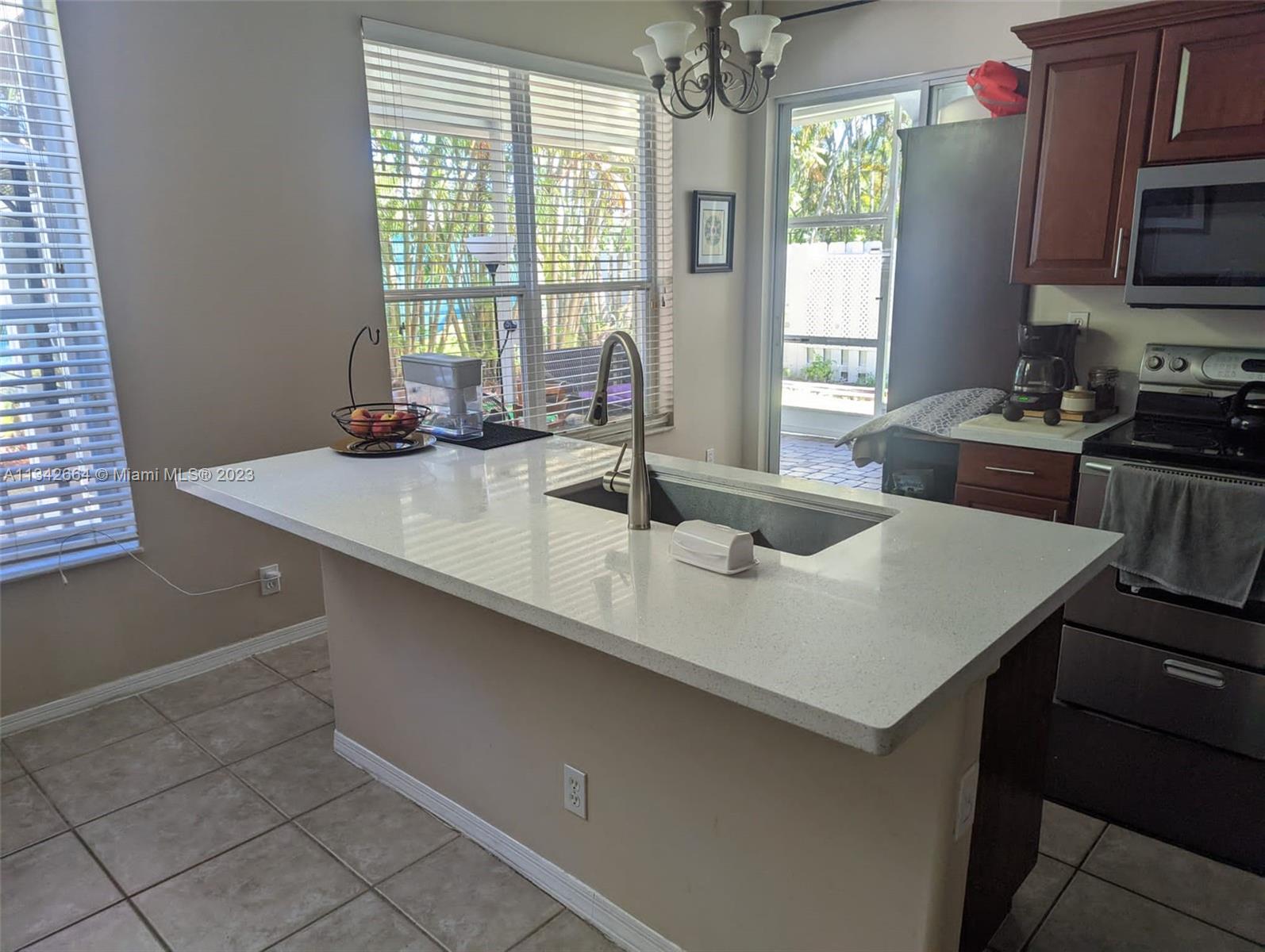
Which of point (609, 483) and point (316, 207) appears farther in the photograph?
point (316, 207)

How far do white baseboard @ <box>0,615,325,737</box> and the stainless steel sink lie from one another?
1760mm

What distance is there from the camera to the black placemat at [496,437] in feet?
8.71

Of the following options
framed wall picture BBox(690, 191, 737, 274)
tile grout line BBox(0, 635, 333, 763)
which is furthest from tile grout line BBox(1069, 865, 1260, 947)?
framed wall picture BBox(690, 191, 737, 274)

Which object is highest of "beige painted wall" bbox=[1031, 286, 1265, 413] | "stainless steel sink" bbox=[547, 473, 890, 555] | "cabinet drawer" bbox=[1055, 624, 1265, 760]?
"beige painted wall" bbox=[1031, 286, 1265, 413]

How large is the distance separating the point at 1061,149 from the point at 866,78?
5.23 feet

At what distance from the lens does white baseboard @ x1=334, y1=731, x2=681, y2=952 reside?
180cm

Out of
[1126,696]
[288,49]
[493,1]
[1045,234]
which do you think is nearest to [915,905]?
[1126,696]

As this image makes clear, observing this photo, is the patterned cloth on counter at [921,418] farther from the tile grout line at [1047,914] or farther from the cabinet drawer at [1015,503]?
the tile grout line at [1047,914]

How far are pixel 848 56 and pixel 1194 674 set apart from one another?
335 centimetres

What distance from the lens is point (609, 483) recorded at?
2148 mm

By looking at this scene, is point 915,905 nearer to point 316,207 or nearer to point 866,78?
point 316,207

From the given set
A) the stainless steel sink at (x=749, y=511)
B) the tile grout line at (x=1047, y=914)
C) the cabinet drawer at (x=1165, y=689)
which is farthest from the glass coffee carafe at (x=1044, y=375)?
the tile grout line at (x=1047, y=914)

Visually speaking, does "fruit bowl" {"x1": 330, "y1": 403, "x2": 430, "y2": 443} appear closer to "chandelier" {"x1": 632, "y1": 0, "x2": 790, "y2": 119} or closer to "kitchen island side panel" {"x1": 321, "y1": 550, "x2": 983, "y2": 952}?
"kitchen island side panel" {"x1": 321, "y1": 550, "x2": 983, "y2": 952}

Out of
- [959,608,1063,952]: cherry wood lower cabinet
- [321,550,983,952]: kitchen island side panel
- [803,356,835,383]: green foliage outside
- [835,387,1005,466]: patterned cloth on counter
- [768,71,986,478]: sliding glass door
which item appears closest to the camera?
[321,550,983,952]: kitchen island side panel
